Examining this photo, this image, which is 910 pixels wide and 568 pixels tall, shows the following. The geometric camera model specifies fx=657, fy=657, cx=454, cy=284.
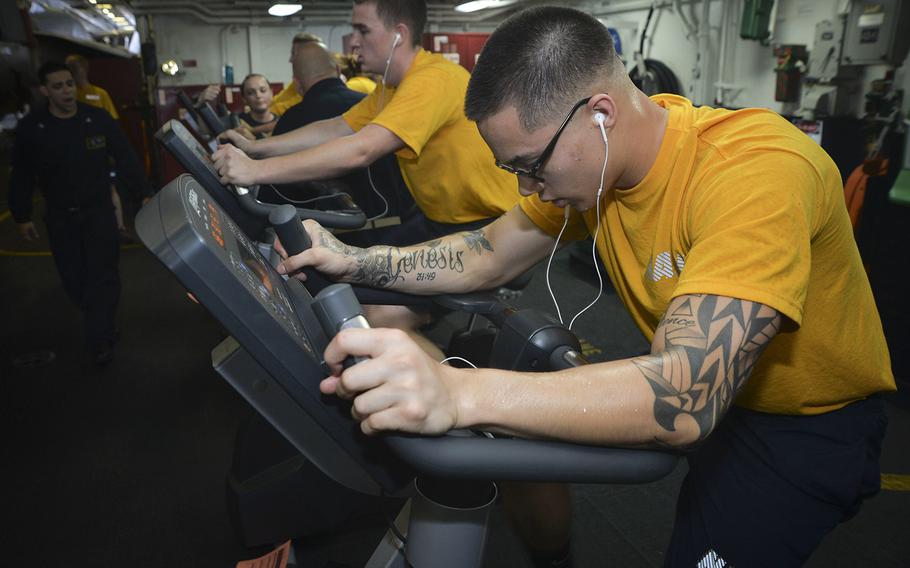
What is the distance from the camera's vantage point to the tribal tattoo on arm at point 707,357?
84 centimetres

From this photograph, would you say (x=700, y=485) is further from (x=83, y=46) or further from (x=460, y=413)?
(x=83, y=46)

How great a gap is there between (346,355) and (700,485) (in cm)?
89

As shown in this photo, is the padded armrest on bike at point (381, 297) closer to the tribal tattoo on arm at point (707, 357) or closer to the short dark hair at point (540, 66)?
the short dark hair at point (540, 66)

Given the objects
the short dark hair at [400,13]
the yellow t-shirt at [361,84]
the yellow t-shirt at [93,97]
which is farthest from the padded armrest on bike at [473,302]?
the yellow t-shirt at [93,97]

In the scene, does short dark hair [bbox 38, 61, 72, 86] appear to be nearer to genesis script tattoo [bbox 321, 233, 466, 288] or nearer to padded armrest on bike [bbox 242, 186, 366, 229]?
padded armrest on bike [bbox 242, 186, 366, 229]

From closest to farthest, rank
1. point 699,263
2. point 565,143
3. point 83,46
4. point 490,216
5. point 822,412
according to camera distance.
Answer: point 699,263 → point 565,143 → point 822,412 → point 490,216 → point 83,46

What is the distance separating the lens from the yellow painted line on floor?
2482 mm

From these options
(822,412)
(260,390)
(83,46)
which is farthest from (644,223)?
(83,46)

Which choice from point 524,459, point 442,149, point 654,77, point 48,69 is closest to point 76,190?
point 48,69

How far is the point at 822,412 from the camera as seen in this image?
1.20 m

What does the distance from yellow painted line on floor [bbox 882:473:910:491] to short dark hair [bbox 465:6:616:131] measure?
88.9 inches

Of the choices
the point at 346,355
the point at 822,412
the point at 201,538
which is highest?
the point at 346,355

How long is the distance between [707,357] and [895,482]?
2.26 metres

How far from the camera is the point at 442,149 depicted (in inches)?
94.8
